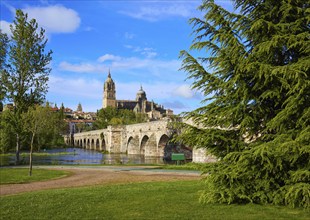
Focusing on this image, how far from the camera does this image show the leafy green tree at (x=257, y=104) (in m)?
6.89

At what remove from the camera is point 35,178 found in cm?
1736

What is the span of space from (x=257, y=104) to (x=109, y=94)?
166325 millimetres

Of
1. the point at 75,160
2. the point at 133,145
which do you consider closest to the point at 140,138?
the point at 133,145

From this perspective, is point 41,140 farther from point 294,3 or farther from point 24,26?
point 294,3

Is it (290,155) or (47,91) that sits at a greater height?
(47,91)

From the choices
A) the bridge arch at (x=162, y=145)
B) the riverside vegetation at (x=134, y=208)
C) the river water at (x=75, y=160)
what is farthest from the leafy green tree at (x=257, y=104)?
the bridge arch at (x=162, y=145)

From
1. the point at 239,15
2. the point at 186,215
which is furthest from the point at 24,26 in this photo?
the point at 186,215

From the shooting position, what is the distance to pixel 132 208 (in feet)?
25.8

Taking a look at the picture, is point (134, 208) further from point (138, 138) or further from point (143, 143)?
point (138, 138)

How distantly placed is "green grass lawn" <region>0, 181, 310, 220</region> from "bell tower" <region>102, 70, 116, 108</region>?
6354 inches

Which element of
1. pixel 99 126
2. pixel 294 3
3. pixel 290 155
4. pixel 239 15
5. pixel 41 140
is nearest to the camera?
pixel 290 155

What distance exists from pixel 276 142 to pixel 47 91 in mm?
22934

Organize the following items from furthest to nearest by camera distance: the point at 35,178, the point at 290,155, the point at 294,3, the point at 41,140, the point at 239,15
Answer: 1. the point at 41,140
2. the point at 35,178
3. the point at 239,15
4. the point at 294,3
5. the point at 290,155

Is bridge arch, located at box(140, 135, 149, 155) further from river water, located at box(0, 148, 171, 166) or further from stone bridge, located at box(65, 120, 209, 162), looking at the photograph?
river water, located at box(0, 148, 171, 166)
